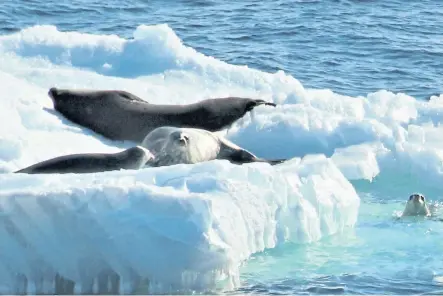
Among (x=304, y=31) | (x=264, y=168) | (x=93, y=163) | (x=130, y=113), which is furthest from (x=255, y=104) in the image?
(x=304, y=31)

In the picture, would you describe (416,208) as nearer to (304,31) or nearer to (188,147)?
(188,147)

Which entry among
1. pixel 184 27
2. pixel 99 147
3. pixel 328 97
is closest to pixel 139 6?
pixel 184 27

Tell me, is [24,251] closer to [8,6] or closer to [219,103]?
[219,103]

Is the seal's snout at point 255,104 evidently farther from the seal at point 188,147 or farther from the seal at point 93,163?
the seal at point 93,163

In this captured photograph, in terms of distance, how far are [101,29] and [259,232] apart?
1287cm

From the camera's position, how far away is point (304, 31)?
2109cm

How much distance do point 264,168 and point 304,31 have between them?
12.4 meters

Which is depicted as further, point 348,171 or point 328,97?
point 328,97

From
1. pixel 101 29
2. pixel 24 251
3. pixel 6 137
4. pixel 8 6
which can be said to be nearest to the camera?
pixel 24 251

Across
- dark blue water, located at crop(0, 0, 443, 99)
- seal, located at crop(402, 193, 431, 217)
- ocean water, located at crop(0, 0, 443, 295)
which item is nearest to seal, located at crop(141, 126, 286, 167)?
ocean water, located at crop(0, 0, 443, 295)

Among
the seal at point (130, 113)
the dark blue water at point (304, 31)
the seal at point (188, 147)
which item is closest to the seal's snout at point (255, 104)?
the seal at point (130, 113)

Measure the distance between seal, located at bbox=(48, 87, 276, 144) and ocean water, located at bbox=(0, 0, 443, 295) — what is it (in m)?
0.18

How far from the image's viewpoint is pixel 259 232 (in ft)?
28.5

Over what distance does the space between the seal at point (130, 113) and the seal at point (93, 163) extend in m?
1.72
